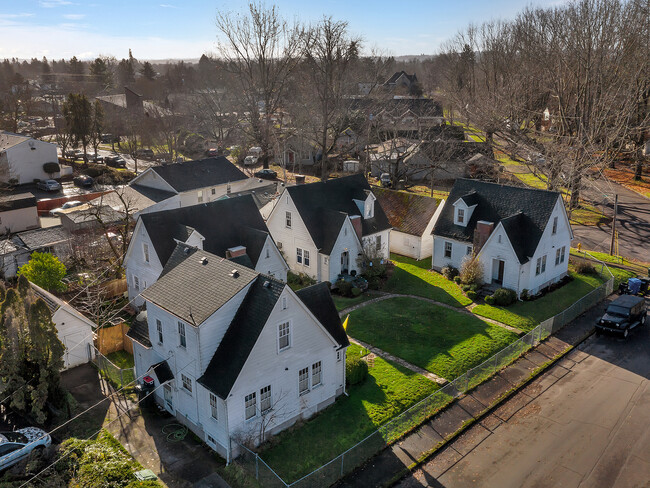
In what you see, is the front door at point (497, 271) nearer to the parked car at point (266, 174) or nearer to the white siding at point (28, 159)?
the parked car at point (266, 174)

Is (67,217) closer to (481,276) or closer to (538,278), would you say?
(481,276)

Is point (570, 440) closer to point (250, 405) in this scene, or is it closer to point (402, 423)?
point (402, 423)

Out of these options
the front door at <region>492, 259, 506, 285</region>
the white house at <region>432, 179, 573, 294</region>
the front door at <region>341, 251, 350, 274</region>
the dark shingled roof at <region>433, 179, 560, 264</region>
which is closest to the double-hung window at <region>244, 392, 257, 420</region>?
the front door at <region>341, 251, 350, 274</region>

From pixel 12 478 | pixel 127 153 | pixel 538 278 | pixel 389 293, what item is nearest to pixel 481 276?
pixel 538 278

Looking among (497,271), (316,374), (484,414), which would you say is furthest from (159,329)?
(497,271)

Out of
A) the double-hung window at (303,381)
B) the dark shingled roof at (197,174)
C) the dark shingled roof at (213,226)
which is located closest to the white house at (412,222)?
the dark shingled roof at (213,226)

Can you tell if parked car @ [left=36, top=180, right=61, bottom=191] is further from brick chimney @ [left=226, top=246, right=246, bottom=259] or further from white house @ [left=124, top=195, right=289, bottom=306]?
brick chimney @ [left=226, top=246, right=246, bottom=259]
